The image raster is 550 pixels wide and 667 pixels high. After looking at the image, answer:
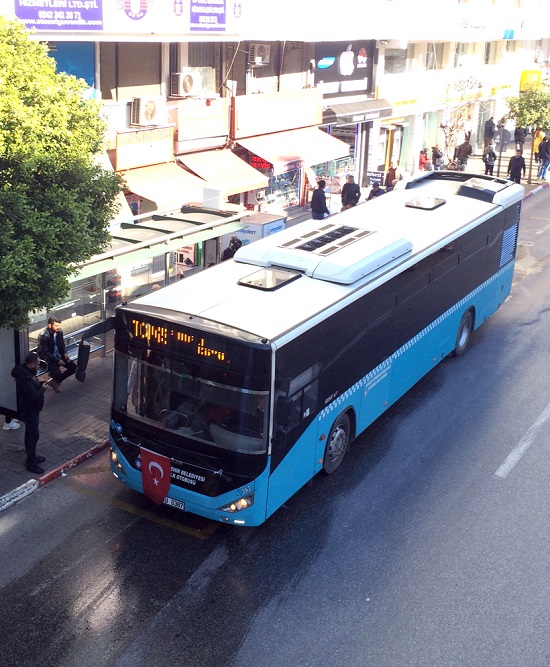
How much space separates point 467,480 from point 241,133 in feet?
49.6

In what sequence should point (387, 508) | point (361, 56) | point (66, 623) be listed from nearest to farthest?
point (66, 623) < point (387, 508) < point (361, 56)

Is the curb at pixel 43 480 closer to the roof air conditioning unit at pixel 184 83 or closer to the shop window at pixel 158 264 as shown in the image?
the shop window at pixel 158 264

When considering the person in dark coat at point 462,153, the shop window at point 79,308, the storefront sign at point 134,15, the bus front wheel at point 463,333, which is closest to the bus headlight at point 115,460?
the shop window at point 79,308

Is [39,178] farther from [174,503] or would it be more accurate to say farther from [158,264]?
[158,264]

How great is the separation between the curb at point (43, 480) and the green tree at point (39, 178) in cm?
223

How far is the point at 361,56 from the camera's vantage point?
102ft

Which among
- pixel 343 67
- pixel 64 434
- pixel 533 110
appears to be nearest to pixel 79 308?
pixel 64 434

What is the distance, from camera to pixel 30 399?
1112 cm

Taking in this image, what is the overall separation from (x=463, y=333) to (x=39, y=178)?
29.6ft

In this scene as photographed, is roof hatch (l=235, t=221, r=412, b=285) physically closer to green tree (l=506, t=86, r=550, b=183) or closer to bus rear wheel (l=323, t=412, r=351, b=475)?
bus rear wheel (l=323, t=412, r=351, b=475)

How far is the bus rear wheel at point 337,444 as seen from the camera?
445 inches

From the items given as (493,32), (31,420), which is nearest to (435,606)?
(31,420)

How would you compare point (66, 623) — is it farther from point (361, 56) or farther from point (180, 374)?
point (361, 56)

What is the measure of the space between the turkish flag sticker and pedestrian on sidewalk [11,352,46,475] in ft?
6.48
